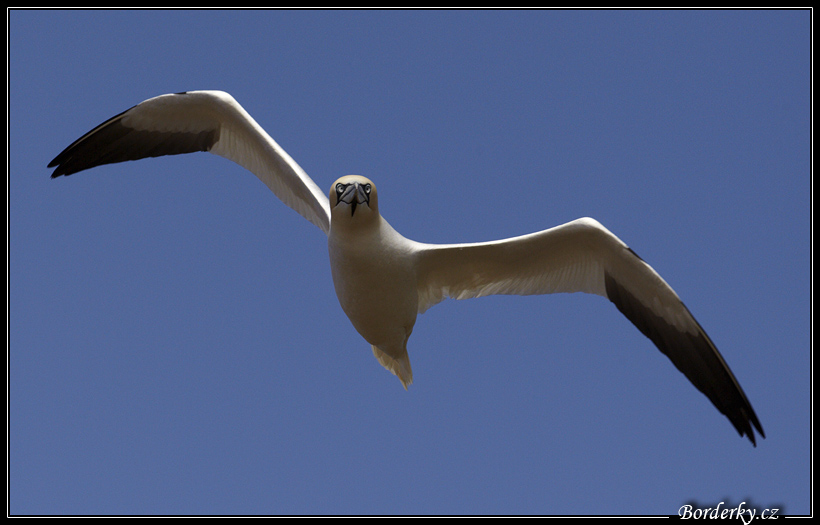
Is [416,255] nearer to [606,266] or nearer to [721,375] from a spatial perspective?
[606,266]

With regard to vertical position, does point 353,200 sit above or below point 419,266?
above

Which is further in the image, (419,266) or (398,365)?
(398,365)

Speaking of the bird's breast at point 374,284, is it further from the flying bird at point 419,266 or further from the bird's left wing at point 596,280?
the bird's left wing at point 596,280

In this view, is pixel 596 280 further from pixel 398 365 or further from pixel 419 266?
pixel 398 365

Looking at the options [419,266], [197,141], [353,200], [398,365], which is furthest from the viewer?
[197,141]

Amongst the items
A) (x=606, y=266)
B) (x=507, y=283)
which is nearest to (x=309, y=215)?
(x=507, y=283)

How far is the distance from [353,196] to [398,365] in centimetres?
282

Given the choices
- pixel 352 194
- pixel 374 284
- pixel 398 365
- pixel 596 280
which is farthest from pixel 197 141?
pixel 596 280

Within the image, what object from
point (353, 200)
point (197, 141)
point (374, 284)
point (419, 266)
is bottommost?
point (374, 284)

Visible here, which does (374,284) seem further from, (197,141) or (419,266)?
(197,141)

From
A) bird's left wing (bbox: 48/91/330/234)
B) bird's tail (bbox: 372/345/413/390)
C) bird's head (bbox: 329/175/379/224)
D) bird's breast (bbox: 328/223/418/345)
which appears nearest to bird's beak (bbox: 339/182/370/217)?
bird's head (bbox: 329/175/379/224)

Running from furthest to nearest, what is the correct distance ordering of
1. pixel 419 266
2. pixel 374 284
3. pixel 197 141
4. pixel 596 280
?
pixel 197 141, pixel 596 280, pixel 419 266, pixel 374 284

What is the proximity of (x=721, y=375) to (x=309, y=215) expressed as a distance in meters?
5.13

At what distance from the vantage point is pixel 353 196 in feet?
26.5
